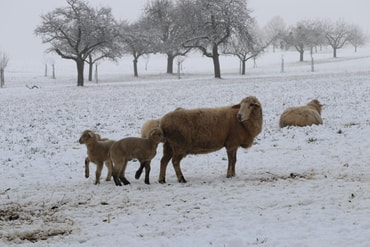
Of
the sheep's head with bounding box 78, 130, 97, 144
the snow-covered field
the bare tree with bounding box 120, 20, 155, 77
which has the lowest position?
the snow-covered field

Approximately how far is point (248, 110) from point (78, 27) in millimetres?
38118

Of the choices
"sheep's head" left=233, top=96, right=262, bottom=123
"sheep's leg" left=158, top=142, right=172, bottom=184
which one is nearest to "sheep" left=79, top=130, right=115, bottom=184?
"sheep's leg" left=158, top=142, right=172, bottom=184

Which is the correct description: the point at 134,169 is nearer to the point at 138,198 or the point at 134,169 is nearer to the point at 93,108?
the point at 138,198

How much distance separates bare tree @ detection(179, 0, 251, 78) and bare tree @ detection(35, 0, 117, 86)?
802 cm

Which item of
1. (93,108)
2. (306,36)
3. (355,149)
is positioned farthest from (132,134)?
(306,36)

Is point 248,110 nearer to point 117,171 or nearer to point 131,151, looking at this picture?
point 131,151

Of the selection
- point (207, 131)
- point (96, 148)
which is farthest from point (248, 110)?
point (96, 148)

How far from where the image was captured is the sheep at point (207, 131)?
974 centimetres

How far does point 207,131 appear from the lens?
982 centimetres

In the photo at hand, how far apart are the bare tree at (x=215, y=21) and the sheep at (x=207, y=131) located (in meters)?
36.1

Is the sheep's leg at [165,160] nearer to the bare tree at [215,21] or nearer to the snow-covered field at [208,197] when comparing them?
the snow-covered field at [208,197]

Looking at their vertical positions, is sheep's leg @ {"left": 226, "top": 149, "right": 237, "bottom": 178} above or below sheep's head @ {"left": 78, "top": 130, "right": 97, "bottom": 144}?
below

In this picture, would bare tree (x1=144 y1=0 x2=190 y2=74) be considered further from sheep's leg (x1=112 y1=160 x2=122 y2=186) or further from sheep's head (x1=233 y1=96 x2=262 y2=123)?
sheep's leg (x1=112 y1=160 x2=122 y2=186)

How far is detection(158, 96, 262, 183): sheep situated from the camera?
32.0 feet
